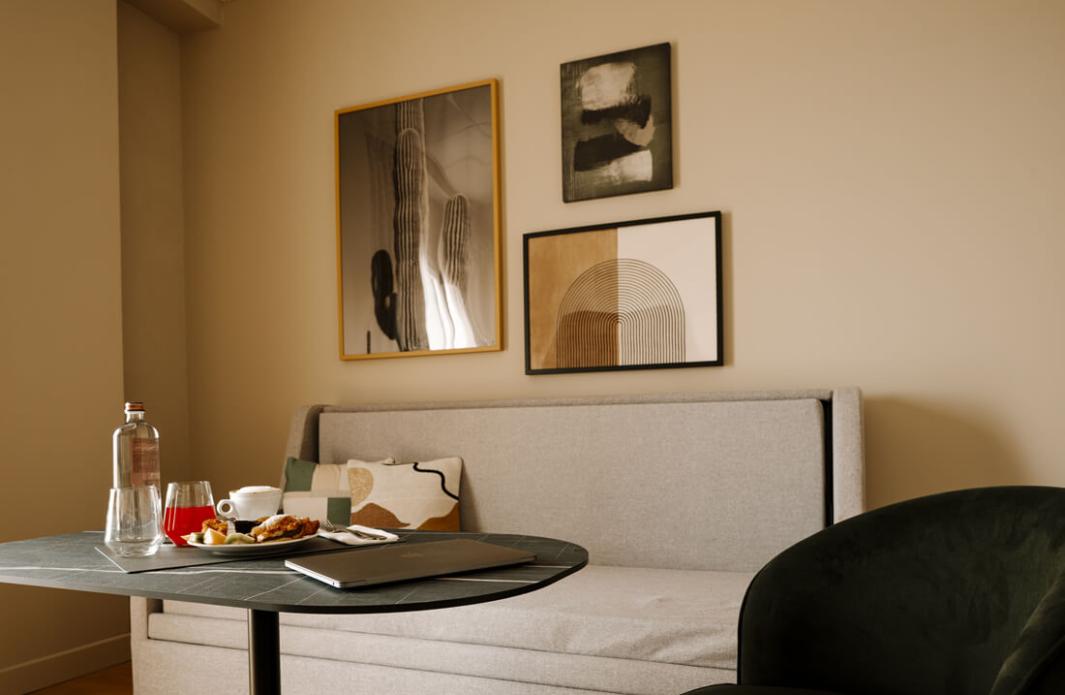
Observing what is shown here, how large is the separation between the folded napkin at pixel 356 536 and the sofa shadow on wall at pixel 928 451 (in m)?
1.57

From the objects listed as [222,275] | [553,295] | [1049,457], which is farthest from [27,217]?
[1049,457]

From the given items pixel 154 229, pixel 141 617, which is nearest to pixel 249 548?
pixel 141 617

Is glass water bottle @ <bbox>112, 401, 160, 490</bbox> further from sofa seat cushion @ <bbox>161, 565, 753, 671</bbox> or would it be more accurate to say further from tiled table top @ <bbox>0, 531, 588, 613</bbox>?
sofa seat cushion @ <bbox>161, 565, 753, 671</bbox>

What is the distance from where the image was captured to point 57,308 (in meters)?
2.97

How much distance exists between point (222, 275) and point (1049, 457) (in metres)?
3.05

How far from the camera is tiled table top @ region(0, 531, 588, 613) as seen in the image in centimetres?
108

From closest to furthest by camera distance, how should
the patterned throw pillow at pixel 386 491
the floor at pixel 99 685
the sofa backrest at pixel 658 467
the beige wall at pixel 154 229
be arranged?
1. the sofa backrest at pixel 658 467
2. the patterned throw pillow at pixel 386 491
3. the floor at pixel 99 685
4. the beige wall at pixel 154 229

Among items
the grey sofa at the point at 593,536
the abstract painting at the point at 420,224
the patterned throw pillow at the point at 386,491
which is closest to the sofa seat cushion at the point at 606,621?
the grey sofa at the point at 593,536

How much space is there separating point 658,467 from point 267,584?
152 centimetres

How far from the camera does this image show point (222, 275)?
11.7 ft

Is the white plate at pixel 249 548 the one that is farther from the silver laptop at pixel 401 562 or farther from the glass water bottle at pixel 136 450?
the glass water bottle at pixel 136 450

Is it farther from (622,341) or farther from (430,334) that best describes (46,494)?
(622,341)

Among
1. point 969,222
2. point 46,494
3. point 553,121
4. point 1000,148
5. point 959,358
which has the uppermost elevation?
point 553,121

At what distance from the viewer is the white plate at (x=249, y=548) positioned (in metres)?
1.41
